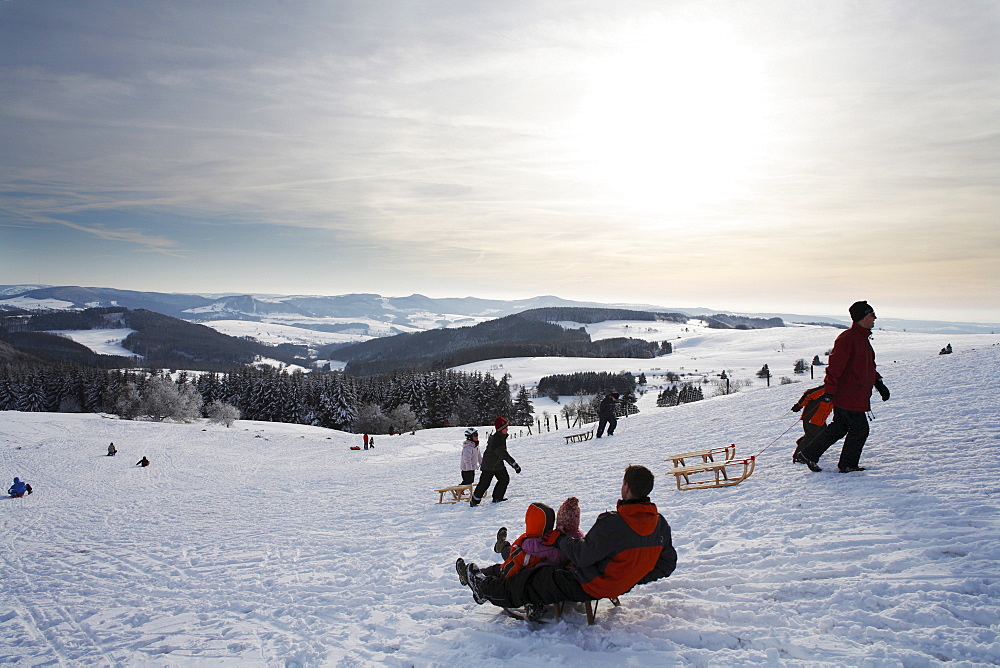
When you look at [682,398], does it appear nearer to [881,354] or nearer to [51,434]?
[881,354]

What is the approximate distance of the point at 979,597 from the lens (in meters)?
4.06

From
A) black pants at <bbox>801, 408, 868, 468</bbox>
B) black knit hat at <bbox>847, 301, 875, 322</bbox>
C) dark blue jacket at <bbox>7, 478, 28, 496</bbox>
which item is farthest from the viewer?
dark blue jacket at <bbox>7, 478, 28, 496</bbox>

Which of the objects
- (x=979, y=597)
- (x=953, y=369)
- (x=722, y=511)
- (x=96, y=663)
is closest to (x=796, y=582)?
(x=979, y=597)

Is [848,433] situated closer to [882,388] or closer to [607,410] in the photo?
[882,388]

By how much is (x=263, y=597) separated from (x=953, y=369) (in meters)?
20.3

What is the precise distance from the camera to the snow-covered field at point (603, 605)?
13.7 ft

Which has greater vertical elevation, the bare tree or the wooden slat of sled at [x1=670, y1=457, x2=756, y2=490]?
the wooden slat of sled at [x1=670, y1=457, x2=756, y2=490]

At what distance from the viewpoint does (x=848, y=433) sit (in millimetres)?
7758

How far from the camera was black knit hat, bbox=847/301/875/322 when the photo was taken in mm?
7352

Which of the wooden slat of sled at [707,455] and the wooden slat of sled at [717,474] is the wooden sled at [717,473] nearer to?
the wooden slat of sled at [717,474]

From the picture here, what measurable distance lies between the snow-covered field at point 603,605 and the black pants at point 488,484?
0.37 metres

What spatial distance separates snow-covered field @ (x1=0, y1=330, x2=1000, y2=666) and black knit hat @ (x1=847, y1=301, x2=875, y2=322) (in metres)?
2.50

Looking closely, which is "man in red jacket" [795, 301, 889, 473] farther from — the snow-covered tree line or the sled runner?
the snow-covered tree line

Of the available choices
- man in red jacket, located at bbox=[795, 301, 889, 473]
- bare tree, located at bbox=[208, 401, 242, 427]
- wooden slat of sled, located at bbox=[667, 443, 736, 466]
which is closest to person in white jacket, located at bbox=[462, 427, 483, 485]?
wooden slat of sled, located at bbox=[667, 443, 736, 466]
